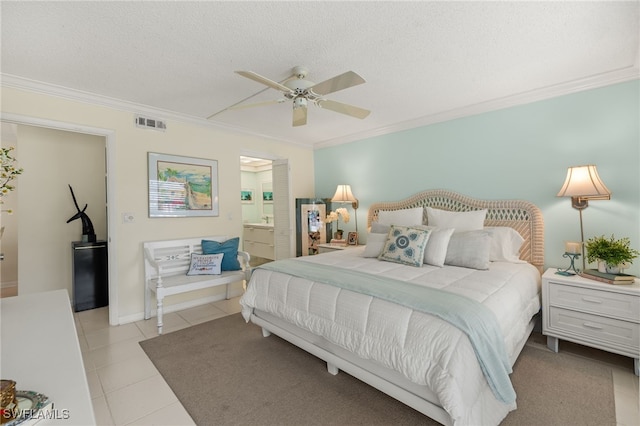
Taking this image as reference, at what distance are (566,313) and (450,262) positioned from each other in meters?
0.98

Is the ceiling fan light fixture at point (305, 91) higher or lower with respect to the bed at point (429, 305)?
higher

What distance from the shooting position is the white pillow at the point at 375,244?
3211 millimetres

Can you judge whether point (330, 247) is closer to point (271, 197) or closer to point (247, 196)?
point (271, 197)

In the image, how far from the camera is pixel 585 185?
259cm

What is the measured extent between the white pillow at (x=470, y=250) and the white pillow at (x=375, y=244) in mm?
685

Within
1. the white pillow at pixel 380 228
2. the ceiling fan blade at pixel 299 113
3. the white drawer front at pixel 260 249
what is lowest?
the white drawer front at pixel 260 249

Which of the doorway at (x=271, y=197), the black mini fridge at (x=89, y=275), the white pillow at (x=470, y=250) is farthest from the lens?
the doorway at (x=271, y=197)

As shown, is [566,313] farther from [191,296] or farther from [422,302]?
[191,296]

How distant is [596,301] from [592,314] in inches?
4.5

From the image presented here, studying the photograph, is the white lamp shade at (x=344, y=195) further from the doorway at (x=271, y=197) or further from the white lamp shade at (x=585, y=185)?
the white lamp shade at (x=585, y=185)

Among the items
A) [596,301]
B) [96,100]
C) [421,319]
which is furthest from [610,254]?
[96,100]

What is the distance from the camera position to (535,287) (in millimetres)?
2635

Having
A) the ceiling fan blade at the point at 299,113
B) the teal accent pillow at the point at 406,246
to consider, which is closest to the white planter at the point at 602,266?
the teal accent pillow at the point at 406,246

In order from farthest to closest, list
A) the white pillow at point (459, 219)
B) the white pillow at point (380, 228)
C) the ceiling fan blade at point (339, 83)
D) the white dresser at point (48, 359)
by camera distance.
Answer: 1. the white pillow at point (380, 228)
2. the white pillow at point (459, 219)
3. the ceiling fan blade at point (339, 83)
4. the white dresser at point (48, 359)
